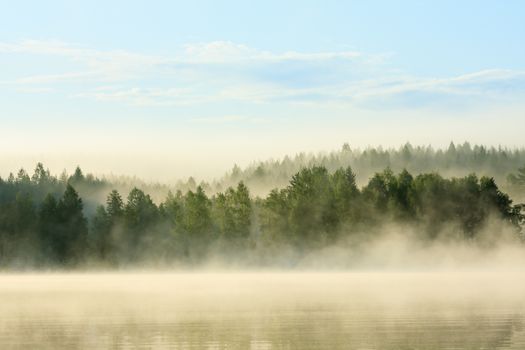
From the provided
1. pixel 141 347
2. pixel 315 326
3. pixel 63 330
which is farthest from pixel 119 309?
pixel 141 347

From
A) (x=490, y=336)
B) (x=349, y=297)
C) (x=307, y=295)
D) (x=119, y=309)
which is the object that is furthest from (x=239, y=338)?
(x=307, y=295)

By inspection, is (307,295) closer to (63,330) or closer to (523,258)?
(63,330)

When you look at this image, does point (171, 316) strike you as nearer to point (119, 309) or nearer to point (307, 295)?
point (119, 309)

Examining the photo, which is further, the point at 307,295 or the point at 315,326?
the point at 307,295

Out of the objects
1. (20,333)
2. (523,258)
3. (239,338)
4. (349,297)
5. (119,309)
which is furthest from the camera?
(523,258)

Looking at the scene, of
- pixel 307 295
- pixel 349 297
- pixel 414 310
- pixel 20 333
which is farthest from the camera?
pixel 307 295

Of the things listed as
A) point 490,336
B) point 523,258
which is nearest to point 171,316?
point 490,336

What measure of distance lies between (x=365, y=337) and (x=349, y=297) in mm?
36323

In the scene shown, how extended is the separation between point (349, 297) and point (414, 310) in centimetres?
1987

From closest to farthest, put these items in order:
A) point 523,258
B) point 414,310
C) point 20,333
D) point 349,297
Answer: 1. point 20,333
2. point 414,310
3. point 349,297
4. point 523,258

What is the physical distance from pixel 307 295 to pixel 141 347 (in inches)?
1791

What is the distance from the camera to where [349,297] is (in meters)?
81.2

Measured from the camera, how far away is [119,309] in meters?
70.6

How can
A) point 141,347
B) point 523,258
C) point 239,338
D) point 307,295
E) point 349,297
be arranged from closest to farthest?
point 141,347 < point 239,338 < point 349,297 < point 307,295 < point 523,258
